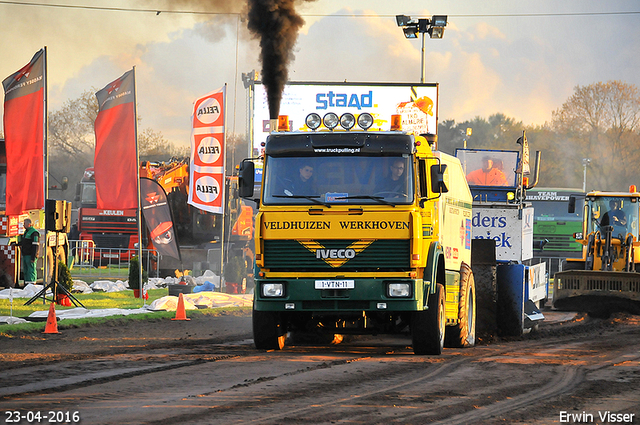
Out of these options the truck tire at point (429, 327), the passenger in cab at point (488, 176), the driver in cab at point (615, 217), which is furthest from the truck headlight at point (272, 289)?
the driver in cab at point (615, 217)

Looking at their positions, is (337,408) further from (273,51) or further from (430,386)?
(273,51)

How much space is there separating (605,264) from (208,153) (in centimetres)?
1091

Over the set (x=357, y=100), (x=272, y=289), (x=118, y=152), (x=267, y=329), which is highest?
(x=357, y=100)

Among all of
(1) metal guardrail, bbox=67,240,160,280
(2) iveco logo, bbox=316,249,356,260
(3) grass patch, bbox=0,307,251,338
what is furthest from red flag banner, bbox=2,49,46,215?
(1) metal guardrail, bbox=67,240,160,280

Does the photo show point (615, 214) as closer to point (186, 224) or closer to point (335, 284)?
point (335, 284)

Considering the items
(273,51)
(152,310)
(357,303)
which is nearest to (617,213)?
(273,51)

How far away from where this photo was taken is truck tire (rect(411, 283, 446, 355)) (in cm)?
1274

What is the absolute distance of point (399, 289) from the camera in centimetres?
1209

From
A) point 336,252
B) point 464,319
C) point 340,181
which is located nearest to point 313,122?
point 340,181

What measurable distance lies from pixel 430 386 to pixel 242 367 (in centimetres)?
262

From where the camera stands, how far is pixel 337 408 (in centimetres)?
834

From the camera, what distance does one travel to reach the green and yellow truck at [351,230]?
12086mm

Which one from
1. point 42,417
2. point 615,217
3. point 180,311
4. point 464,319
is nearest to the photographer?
point 42,417

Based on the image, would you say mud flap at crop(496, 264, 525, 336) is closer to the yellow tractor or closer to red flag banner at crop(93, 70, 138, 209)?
the yellow tractor
